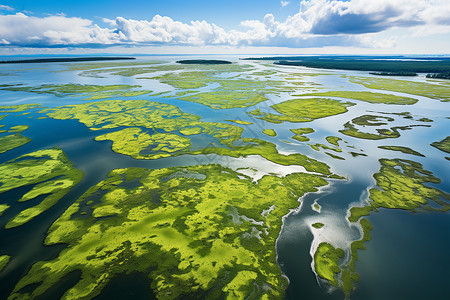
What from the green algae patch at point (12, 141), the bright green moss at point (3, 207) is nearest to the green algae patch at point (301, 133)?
the bright green moss at point (3, 207)

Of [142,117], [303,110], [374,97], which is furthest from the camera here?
[374,97]

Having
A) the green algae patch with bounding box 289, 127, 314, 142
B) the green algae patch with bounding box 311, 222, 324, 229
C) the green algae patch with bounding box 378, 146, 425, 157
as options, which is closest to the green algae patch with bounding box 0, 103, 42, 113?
the green algae patch with bounding box 289, 127, 314, 142

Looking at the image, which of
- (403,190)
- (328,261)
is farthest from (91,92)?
(403,190)

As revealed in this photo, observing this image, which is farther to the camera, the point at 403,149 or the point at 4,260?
the point at 403,149

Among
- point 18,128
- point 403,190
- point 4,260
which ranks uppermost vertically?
point 403,190

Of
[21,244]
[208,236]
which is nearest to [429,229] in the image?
[208,236]

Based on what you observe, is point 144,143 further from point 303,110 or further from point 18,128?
point 303,110

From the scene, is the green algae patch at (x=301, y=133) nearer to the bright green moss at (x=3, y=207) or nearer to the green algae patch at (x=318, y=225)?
the green algae patch at (x=318, y=225)
